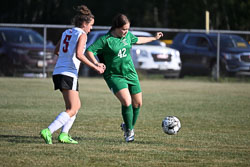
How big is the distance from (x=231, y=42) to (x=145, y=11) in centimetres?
2782

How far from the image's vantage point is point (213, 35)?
2205cm

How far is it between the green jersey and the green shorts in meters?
0.06

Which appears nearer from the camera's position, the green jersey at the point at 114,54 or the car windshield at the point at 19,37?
the green jersey at the point at 114,54

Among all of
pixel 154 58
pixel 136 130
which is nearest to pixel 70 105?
pixel 136 130

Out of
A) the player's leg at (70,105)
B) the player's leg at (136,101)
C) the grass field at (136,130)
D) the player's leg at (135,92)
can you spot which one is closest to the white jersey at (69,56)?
the player's leg at (70,105)

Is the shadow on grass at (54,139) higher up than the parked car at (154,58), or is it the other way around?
the shadow on grass at (54,139)

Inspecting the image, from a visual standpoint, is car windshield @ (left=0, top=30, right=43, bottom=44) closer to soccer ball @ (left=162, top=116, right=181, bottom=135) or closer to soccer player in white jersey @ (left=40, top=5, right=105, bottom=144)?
soccer ball @ (left=162, top=116, right=181, bottom=135)

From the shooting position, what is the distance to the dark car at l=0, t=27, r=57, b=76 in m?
20.8

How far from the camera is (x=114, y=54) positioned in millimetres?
7785

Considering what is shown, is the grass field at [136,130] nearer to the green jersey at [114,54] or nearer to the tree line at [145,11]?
the green jersey at [114,54]

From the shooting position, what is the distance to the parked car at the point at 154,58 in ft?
68.4

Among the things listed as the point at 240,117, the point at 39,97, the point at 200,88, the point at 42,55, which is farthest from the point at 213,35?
the point at 240,117

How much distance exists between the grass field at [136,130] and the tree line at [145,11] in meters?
18.8

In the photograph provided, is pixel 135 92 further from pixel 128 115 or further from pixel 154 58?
pixel 154 58
